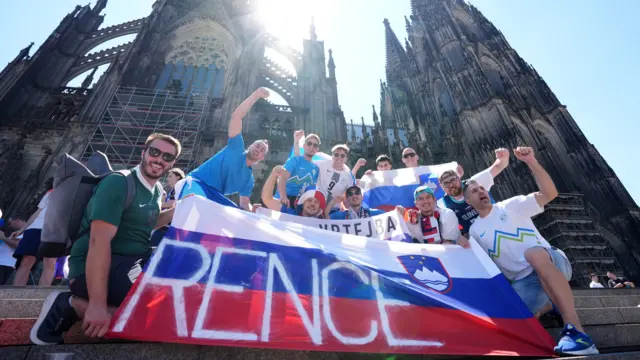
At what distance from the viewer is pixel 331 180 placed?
5125 mm

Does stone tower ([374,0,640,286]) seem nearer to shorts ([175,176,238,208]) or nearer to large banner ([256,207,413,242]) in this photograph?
large banner ([256,207,413,242])

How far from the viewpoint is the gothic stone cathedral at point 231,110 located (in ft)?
44.9

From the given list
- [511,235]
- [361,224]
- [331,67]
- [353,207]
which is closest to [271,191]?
[353,207]

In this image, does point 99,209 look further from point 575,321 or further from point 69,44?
point 69,44

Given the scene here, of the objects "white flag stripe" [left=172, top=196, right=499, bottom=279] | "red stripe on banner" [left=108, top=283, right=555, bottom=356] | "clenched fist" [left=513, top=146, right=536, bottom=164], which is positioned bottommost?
"red stripe on banner" [left=108, top=283, right=555, bottom=356]

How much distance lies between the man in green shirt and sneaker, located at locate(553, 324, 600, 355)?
306 cm

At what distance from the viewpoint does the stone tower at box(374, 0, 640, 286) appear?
55.1 feet

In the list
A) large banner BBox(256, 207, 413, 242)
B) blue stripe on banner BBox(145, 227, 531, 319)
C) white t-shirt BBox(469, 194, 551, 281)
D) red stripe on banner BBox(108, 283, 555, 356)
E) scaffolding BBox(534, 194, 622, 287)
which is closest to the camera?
red stripe on banner BBox(108, 283, 555, 356)

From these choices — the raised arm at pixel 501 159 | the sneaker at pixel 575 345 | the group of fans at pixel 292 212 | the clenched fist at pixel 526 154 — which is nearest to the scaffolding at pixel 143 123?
the group of fans at pixel 292 212

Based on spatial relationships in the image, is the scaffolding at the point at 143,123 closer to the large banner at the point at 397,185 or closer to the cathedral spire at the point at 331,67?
the cathedral spire at the point at 331,67

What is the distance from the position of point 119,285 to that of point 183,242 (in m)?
0.55

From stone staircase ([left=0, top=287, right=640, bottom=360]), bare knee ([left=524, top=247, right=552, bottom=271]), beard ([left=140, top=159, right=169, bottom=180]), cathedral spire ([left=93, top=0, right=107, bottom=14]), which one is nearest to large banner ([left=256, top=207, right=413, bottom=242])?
bare knee ([left=524, top=247, right=552, bottom=271])

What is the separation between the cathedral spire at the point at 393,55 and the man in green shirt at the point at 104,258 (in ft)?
A: 141

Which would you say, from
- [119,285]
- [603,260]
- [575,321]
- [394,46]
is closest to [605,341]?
[575,321]
